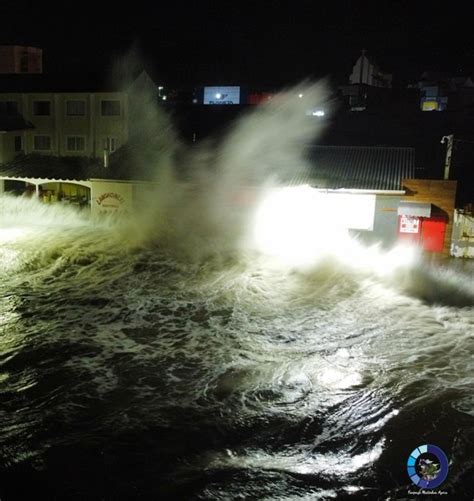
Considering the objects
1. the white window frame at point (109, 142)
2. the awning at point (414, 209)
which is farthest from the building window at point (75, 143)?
the awning at point (414, 209)

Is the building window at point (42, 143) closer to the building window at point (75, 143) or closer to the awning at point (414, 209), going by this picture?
the building window at point (75, 143)

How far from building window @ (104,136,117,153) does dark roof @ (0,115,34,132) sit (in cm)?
455

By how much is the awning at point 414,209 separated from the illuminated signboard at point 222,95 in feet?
81.8

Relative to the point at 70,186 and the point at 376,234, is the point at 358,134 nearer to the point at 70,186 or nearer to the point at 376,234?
the point at 376,234

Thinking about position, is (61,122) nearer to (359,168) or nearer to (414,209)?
(359,168)

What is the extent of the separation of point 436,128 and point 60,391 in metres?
26.0

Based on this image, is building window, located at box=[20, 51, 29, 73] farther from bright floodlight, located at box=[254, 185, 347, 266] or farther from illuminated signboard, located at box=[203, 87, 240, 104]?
bright floodlight, located at box=[254, 185, 347, 266]

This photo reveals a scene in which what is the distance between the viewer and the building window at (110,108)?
27562 millimetres

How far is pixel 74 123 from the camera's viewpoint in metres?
28.1

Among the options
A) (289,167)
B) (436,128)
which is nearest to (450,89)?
(436,128)

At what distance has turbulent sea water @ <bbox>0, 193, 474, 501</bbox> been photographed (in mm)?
8148

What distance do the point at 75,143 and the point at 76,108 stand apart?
75.1 inches

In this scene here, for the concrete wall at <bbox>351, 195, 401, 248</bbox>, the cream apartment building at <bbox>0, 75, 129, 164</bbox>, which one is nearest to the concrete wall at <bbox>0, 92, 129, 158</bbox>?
the cream apartment building at <bbox>0, 75, 129, 164</bbox>

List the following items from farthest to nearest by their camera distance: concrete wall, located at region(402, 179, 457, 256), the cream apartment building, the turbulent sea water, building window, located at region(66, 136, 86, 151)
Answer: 1. building window, located at region(66, 136, 86, 151)
2. the cream apartment building
3. concrete wall, located at region(402, 179, 457, 256)
4. the turbulent sea water
